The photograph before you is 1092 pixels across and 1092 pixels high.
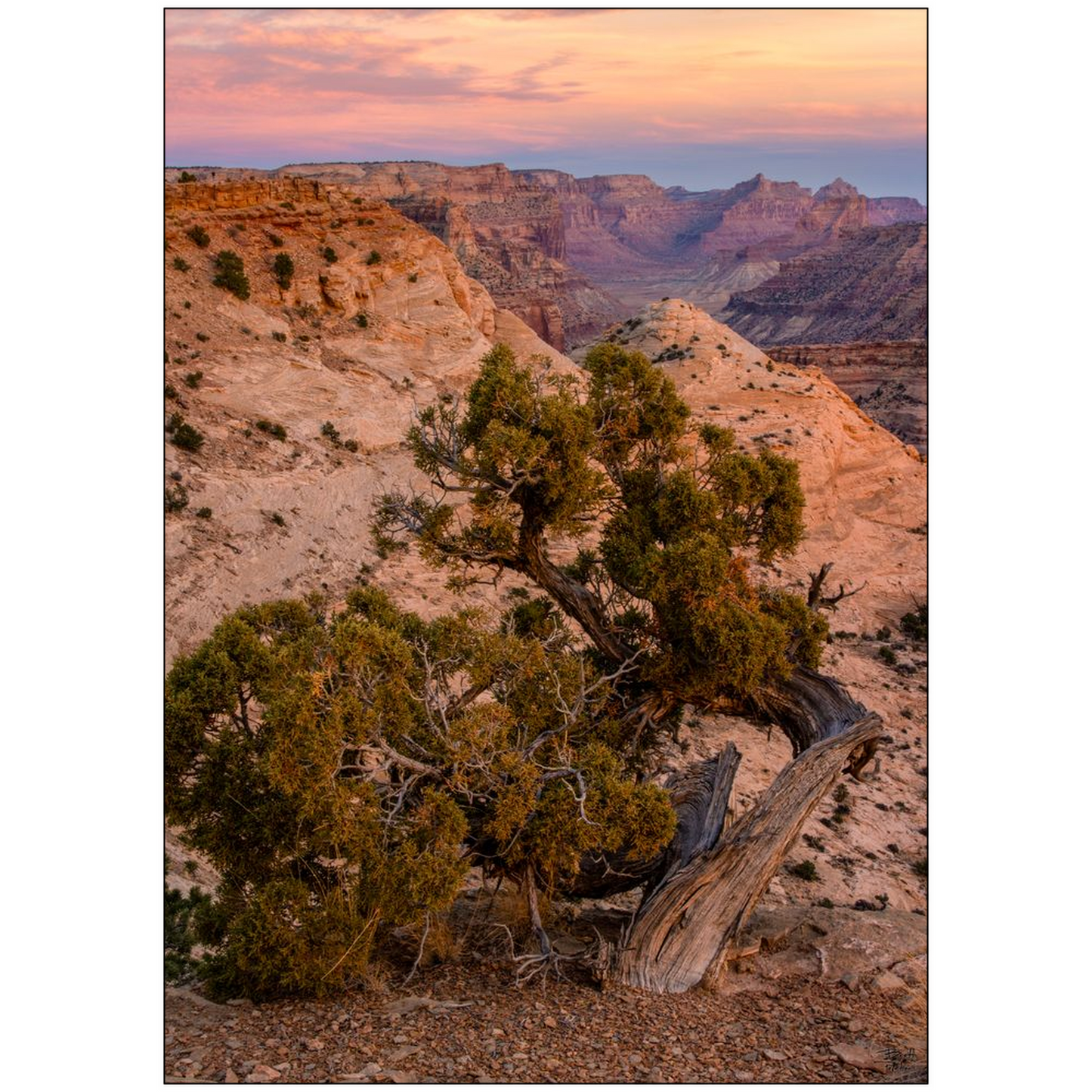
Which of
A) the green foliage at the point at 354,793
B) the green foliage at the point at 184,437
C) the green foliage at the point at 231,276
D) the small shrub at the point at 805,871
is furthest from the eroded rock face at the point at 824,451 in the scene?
the green foliage at the point at 354,793

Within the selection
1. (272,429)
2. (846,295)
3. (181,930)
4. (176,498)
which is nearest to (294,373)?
(272,429)

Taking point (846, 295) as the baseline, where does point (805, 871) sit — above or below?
below

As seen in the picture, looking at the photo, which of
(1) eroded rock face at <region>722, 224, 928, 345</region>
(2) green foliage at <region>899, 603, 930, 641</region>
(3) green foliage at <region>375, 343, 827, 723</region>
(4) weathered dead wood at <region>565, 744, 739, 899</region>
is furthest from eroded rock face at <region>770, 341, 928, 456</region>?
(4) weathered dead wood at <region>565, 744, 739, 899</region>

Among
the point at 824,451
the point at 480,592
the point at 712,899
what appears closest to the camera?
the point at 712,899

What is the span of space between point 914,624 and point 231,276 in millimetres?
25843

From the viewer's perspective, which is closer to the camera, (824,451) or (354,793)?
(354,793)

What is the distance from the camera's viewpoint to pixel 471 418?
1305 cm

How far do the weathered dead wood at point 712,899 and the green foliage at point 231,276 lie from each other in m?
28.6

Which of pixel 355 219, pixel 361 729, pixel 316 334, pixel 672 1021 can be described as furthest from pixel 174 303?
pixel 672 1021

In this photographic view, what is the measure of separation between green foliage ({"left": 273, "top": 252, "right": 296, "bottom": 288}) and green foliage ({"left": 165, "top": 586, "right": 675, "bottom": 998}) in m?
27.0

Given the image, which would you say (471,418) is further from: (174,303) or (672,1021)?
(174,303)

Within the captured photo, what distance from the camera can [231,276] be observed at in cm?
3425

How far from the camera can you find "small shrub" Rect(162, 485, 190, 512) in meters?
24.4

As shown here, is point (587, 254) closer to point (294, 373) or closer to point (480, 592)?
point (294, 373)
